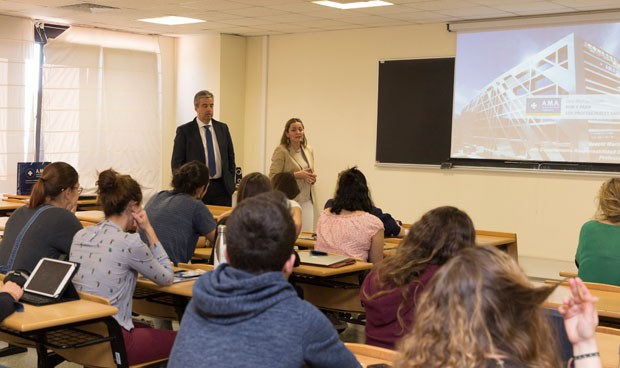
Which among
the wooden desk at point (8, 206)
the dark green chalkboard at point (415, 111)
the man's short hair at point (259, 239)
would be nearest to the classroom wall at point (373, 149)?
the dark green chalkboard at point (415, 111)

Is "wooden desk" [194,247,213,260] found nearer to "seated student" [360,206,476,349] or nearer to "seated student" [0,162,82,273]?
"seated student" [0,162,82,273]

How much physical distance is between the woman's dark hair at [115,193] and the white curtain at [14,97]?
21.1 feet

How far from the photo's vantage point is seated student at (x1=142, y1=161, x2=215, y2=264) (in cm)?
466

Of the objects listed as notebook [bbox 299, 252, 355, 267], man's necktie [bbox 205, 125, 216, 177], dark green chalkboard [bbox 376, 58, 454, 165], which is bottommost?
notebook [bbox 299, 252, 355, 267]

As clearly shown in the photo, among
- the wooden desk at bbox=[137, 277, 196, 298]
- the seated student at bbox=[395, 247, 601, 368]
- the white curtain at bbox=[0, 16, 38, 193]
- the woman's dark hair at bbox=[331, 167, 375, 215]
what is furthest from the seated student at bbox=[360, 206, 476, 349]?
the white curtain at bbox=[0, 16, 38, 193]

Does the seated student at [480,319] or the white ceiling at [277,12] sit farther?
the white ceiling at [277,12]

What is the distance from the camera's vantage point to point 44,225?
3775 mm

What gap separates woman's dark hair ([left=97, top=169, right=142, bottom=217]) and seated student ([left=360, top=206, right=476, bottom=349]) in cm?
134

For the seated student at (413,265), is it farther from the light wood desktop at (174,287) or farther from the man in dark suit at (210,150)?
the man in dark suit at (210,150)

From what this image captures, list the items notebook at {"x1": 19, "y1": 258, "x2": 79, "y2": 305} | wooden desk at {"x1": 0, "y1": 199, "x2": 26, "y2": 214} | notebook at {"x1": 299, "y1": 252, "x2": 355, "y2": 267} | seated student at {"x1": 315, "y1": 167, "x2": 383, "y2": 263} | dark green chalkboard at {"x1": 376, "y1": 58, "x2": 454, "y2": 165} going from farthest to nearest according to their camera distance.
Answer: dark green chalkboard at {"x1": 376, "y1": 58, "x2": 454, "y2": 165}
wooden desk at {"x1": 0, "y1": 199, "x2": 26, "y2": 214}
seated student at {"x1": 315, "y1": 167, "x2": 383, "y2": 263}
notebook at {"x1": 299, "y1": 252, "x2": 355, "y2": 267}
notebook at {"x1": 19, "y1": 258, "x2": 79, "y2": 305}

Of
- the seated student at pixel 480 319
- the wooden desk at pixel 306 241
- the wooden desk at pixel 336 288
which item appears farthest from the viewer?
the wooden desk at pixel 306 241

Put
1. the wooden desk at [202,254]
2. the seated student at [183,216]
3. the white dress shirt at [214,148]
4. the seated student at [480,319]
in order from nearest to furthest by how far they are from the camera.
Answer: the seated student at [480,319] < the seated student at [183,216] < the wooden desk at [202,254] < the white dress shirt at [214,148]

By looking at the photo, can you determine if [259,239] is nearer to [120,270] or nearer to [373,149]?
[120,270]

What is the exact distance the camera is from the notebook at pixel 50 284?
3.25 metres
